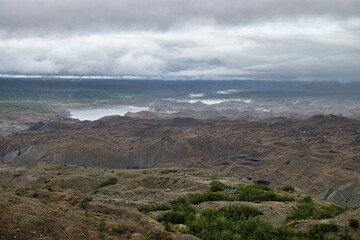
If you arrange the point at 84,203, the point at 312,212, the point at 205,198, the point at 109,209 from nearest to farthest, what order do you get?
the point at 109,209
the point at 312,212
the point at 84,203
the point at 205,198

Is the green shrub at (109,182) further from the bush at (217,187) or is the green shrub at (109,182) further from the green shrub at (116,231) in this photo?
the green shrub at (116,231)

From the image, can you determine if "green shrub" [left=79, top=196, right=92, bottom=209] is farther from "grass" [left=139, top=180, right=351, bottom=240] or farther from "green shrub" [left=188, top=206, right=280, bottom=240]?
"green shrub" [left=188, top=206, right=280, bottom=240]

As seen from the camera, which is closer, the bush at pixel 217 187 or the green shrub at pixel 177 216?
the green shrub at pixel 177 216

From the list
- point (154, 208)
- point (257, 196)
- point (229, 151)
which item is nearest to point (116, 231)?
point (154, 208)

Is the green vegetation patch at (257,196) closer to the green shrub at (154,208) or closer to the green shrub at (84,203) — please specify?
the green shrub at (154,208)

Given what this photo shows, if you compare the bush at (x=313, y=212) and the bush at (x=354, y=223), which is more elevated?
the bush at (x=354, y=223)

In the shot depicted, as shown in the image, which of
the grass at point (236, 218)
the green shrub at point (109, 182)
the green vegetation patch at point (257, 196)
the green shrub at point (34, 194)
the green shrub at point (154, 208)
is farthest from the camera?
the green shrub at point (109, 182)

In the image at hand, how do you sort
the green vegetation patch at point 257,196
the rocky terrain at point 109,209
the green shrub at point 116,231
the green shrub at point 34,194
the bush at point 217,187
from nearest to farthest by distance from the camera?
the rocky terrain at point 109,209, the green shrub at point 116,231, the green shrub at point 34,194, the green vegetation patch at point 257,196, the bush at point 217,187

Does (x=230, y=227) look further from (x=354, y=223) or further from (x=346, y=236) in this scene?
(x=354, y=223)

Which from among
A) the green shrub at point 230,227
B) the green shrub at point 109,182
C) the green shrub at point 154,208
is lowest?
the green shrub at point 109,182

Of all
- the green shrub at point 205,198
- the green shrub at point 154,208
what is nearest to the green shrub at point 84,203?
the green shrub at point 154,208

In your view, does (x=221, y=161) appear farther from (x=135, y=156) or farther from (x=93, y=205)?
(x=93, y=205)
